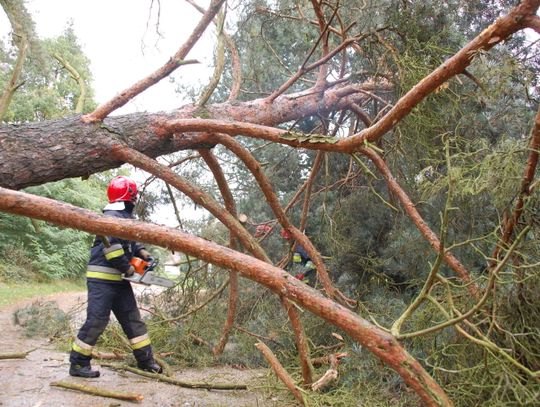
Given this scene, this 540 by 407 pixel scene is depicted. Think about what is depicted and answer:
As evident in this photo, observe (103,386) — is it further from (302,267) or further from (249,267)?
(302,267)

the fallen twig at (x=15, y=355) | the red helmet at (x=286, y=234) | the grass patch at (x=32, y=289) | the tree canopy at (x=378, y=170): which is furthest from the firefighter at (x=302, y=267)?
the grass patch at (x=32, y=289)

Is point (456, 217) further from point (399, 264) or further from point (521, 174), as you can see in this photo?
point (521, 174)

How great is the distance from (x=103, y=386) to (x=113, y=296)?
0.78m

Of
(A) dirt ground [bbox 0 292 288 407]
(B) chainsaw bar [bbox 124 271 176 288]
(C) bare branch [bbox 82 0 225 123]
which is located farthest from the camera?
(B) chainsaw bar [bbox 124 271 176 288]

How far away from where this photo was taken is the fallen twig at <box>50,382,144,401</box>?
3.52 meters

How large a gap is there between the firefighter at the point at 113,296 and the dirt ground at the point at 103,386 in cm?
19

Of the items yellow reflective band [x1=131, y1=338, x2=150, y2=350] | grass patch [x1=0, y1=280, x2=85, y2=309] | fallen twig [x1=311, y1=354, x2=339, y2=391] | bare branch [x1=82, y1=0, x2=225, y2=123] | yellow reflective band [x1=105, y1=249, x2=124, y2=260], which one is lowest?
grass patch [x1=0, y1=280, x2=85, y2=309]

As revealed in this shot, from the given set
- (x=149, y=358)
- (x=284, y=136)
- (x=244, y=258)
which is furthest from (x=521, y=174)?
(x=149, y=358)

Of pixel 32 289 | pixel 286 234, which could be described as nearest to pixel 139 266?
pixel 286 234

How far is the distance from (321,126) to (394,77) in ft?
4.46

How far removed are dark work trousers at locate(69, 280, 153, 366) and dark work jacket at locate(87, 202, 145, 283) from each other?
70 millimetres

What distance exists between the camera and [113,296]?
14.2 ft

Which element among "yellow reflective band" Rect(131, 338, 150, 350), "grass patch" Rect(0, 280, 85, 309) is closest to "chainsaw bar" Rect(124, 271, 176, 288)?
"yellow reflective band" Rect(131, 338, 150, 350)

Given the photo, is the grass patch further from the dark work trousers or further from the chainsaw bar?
the chainsaw bar
